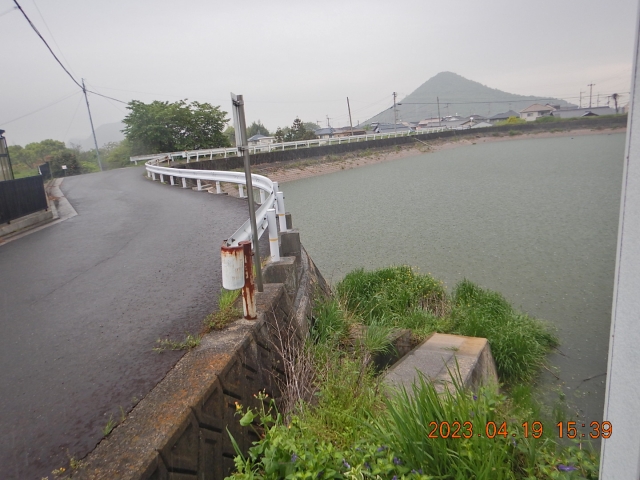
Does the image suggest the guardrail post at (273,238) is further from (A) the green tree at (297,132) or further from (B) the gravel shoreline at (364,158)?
(A) the green tree at (297,132)

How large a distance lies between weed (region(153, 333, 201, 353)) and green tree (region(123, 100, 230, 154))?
112ft

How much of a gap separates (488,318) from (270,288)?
382 centimetres

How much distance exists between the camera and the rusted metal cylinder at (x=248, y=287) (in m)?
3.62

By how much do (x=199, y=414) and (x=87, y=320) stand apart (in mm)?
2147

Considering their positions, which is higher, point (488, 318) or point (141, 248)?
point (141, 248)

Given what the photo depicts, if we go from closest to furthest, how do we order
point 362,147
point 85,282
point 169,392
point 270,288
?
point 169,392
point 270,288
point 85,282
point 362,147

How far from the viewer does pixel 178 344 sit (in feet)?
11.5

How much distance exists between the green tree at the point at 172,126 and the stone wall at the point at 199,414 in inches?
1357

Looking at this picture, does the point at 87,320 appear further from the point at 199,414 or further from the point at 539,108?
the point at 539,108

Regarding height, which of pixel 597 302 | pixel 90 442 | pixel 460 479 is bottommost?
pixel 597 302

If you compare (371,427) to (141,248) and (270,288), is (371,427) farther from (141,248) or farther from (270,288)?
(141,248)

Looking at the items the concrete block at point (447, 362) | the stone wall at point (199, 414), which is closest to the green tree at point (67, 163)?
the concrete block at point (447, 362)

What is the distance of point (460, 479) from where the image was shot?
2369 mm

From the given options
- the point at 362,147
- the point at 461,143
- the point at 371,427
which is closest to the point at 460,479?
the point at 371,427
